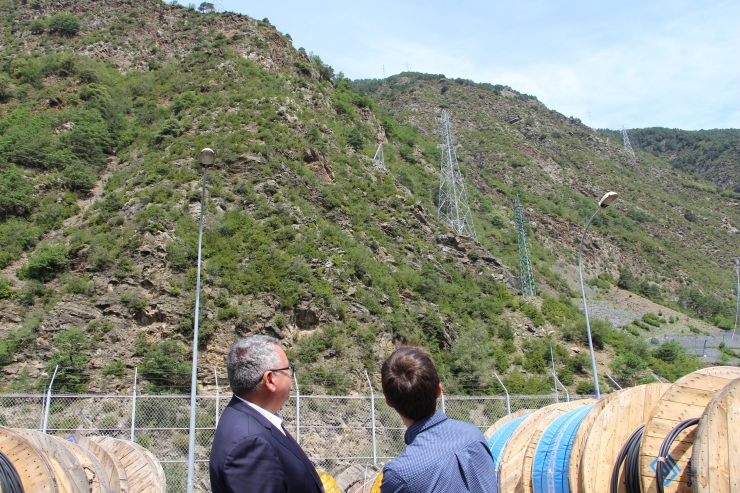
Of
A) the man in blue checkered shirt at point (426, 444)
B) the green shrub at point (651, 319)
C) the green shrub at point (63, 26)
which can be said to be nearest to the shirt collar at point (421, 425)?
the man in blue checkered shirt at point (426, 444)

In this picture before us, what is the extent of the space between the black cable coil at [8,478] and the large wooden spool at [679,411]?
6.32m

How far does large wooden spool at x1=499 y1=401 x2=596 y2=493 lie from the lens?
6.52 m

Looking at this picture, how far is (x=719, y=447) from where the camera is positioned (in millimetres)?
3773

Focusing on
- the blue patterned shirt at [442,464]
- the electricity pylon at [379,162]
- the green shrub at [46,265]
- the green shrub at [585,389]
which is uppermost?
the electricity pylon at [379,162]

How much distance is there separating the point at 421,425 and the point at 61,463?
5.62 m

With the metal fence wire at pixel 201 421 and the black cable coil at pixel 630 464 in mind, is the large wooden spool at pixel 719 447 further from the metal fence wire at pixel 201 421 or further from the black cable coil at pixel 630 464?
the metal fence wire at pixel 201 421

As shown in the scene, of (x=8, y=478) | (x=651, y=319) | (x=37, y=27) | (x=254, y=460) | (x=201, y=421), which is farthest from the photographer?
(x=37, y=27)

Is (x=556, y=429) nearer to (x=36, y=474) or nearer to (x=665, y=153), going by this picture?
(x=36, y=474)

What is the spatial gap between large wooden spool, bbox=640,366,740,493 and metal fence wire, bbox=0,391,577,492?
817 cm

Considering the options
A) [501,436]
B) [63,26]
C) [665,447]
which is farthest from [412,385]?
[63,26]

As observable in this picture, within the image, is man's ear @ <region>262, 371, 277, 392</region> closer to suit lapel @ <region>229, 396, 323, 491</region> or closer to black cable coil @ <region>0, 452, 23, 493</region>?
suit lapel @ <region>229, 396, 323, 491</region>

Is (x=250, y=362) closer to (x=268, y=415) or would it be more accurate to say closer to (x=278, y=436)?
(x=268, y=415)

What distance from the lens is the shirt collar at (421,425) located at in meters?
2.81

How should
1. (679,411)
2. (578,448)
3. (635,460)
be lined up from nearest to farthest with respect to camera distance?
(679,411)
(635,460)
(578,448)
